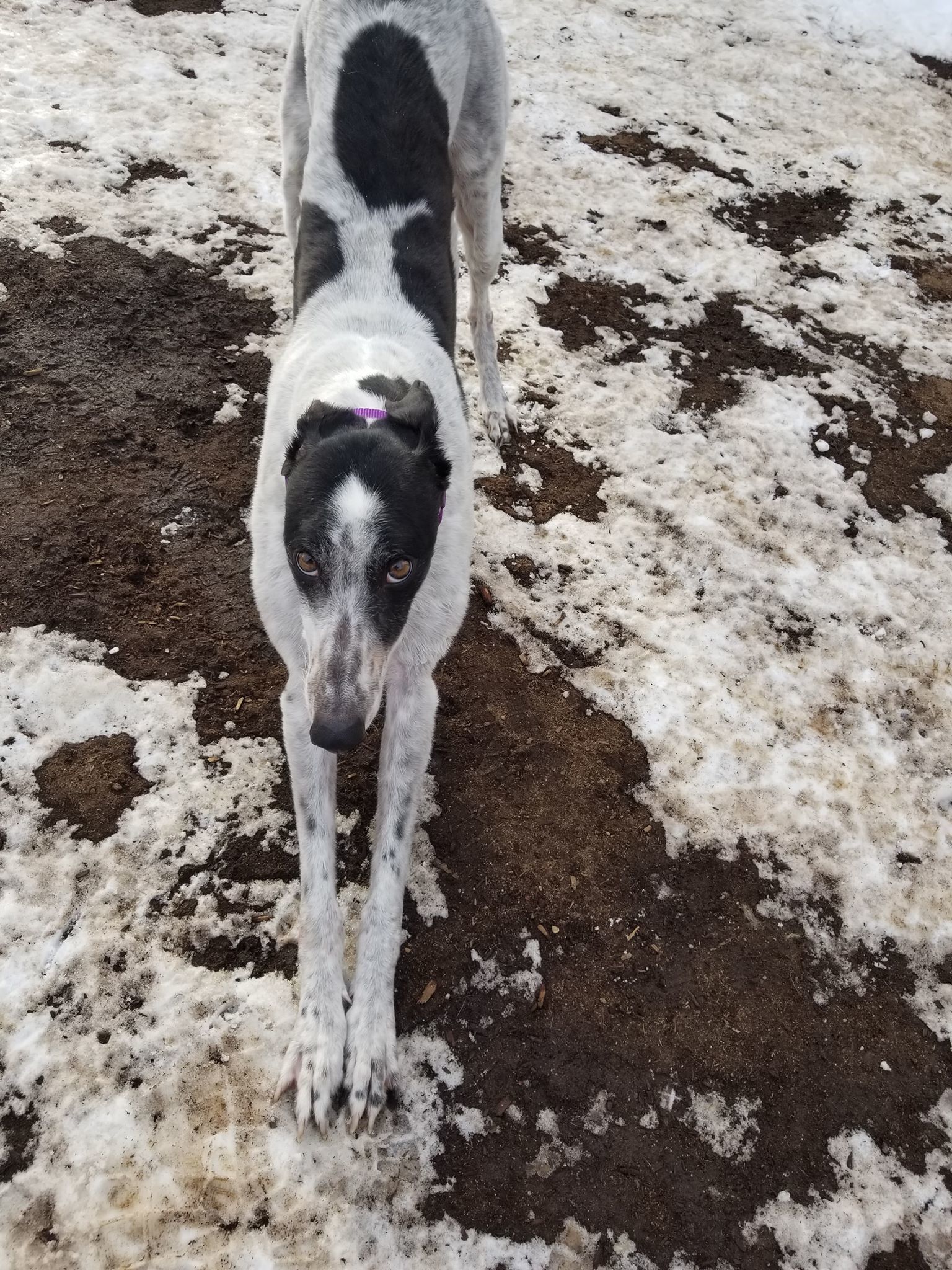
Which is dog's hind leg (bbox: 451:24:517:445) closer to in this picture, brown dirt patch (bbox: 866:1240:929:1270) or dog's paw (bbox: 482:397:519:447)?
dog's paw (bbox: 482:397:519:447)

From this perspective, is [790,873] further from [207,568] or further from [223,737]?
[207,568]

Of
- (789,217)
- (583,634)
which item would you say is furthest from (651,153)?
(583,634)

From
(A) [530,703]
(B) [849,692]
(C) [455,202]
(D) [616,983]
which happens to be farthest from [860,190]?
(D) [616,983]

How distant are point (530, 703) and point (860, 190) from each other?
5.99m

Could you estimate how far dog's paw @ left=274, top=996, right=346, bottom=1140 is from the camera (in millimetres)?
2553

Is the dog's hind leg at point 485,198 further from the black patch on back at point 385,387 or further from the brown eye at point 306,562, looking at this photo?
the brown eye at point 306,562

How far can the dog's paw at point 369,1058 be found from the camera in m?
2.58

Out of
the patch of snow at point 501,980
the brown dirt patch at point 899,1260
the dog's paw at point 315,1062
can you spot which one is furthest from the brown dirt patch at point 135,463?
the brown dirt patch at point 899,1260

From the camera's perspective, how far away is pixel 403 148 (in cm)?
371

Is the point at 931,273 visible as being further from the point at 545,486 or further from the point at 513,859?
the point at 513,859

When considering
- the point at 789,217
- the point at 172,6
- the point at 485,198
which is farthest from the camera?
the point at 172,6

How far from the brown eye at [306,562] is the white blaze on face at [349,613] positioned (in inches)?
2.5

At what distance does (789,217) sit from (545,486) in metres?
3.86

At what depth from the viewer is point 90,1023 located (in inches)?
106
